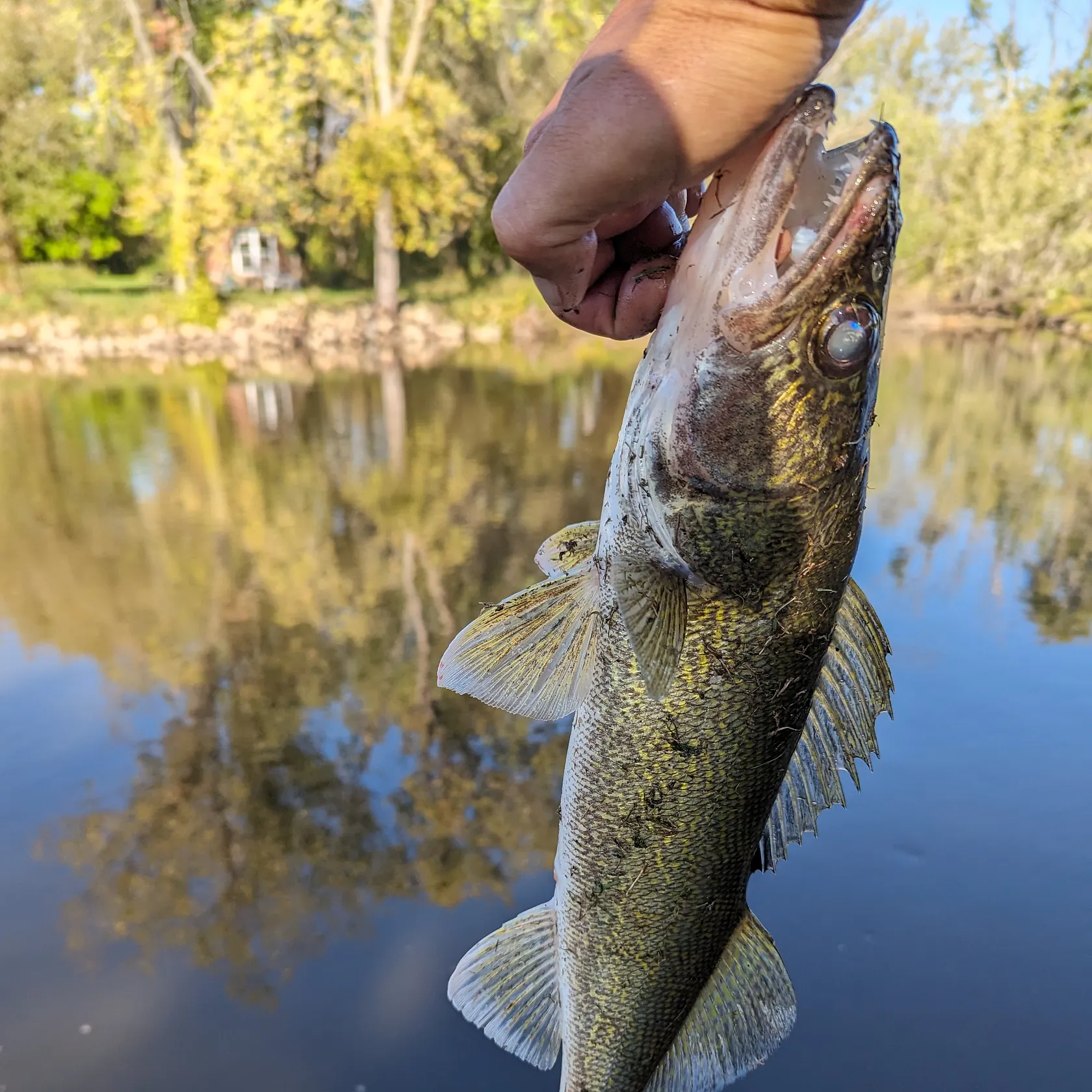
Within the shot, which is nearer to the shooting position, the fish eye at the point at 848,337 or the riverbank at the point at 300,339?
the fish eye at the point at 848,337

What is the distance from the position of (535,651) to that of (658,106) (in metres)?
1.18

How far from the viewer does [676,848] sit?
6.57ft

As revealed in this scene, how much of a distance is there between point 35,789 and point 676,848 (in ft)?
13.4

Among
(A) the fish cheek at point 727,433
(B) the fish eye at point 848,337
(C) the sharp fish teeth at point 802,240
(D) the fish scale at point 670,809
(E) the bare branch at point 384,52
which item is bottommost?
(D) the fish scale at point 670,809

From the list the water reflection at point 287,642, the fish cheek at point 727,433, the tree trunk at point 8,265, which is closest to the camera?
the fish cheek at point 727,433

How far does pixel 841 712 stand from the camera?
2021 mm

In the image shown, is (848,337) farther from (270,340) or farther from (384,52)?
(384,52)

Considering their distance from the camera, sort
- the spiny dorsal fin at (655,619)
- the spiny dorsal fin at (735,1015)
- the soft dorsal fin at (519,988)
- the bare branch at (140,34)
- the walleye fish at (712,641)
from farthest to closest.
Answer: the bare branch at (140,34) < the soft dorsal fin at (519,988) < the spiny dorsal fin at (735,1015) < the spiny dorsal fin at (655,619) < the walleye fish at (712,641)

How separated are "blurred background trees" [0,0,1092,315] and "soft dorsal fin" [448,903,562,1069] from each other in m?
17.5

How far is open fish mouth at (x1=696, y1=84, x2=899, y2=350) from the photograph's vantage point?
57.1 inches

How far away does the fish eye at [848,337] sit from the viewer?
162 cm

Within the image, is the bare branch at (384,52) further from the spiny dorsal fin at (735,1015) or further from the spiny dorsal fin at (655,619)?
the spiny dorsal fin at (735,1015)

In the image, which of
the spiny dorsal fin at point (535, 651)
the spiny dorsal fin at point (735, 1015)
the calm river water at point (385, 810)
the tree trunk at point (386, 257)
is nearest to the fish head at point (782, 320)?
the spiny dorsal fin at point (535, 651)

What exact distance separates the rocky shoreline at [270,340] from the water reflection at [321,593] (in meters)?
6.34
